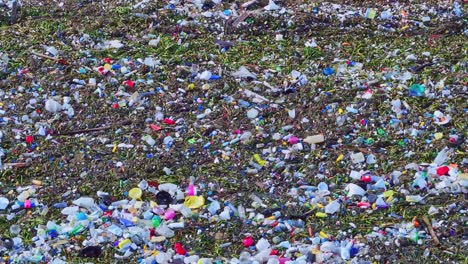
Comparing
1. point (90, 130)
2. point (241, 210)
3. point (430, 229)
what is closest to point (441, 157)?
point (430, 229)

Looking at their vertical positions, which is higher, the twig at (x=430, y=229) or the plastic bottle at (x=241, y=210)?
the plastic bottle at (x=241, y=210)

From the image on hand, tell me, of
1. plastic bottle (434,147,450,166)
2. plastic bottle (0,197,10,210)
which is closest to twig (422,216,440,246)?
plastic bottle (434,147,450,166)

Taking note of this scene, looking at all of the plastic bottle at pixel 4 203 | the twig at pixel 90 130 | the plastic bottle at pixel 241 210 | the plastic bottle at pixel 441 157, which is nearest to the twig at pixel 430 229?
the plastic bottle at pixel 441 157

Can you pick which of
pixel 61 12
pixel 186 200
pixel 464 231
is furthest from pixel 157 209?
pixel 61 12

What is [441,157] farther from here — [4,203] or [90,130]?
[4,203]

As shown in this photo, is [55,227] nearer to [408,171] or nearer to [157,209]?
[157,209]

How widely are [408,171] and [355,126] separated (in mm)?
473

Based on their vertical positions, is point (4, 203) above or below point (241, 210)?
above

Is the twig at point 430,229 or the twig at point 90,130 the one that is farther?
the twig at point 90,130

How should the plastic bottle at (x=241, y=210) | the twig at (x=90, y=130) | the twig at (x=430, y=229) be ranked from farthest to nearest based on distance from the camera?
the twig at (x=90, y=130)
the plastic bottle at (x=241, y=210)
the twig at (x=430, y=229)

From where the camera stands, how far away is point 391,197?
362cm

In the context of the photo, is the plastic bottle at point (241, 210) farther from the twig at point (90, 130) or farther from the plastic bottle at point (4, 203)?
the plastic bottle at point (4, 203)

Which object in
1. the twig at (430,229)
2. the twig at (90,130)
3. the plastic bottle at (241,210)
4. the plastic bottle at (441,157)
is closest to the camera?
the twig at (430,229)

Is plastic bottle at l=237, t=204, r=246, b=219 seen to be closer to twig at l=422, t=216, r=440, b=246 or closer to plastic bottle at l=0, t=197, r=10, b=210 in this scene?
twig at l=422, t=216, r=440, b=246
